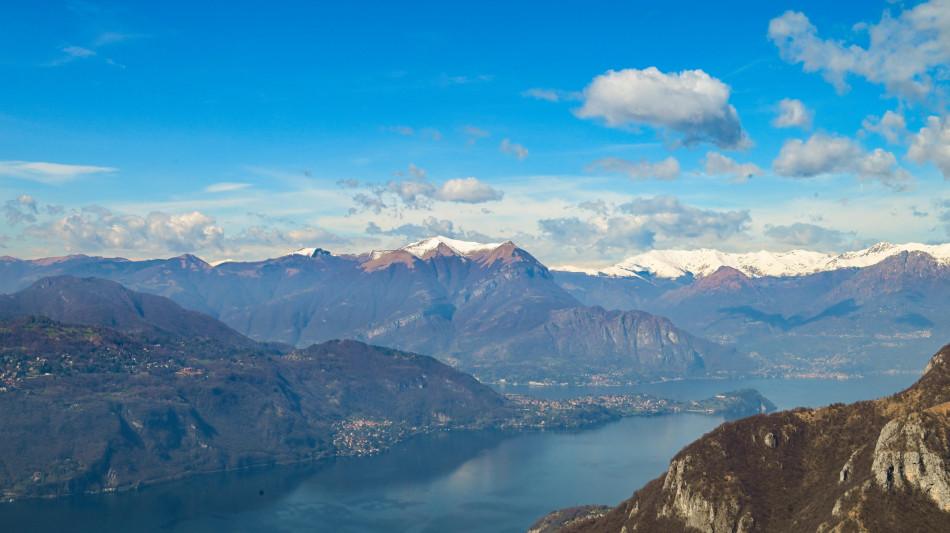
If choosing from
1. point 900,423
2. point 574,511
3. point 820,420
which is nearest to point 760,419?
point 820,420

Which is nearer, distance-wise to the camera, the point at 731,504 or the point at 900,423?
the point at 900,423

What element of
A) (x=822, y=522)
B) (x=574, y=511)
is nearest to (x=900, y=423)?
(x=822, y=522)

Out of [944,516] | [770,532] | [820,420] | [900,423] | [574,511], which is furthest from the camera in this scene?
[574,511]

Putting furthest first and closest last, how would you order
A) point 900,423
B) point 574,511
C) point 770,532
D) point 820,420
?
point 574,511, point 820,420, point 770,532, point 900,423

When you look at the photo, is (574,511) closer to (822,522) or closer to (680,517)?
(680,517)

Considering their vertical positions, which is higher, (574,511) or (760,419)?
(760,419)

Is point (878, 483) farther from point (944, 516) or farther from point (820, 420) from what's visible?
point (820, 420)

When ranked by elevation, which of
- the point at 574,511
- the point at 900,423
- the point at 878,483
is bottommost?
the point at 574,511
